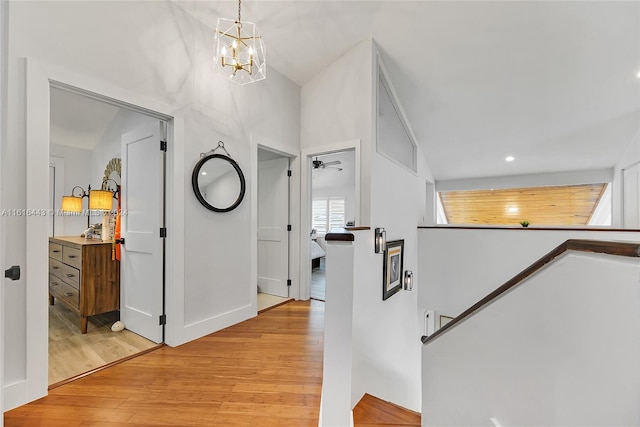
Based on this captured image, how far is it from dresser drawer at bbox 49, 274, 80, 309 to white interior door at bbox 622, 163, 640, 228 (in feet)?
25.1

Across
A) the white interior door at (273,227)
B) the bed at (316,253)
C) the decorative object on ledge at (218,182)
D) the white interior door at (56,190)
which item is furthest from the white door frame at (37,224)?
the bed at (316,253)

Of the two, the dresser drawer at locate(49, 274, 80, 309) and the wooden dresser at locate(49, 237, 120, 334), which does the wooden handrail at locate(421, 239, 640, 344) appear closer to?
the wooden dresser at locate(49, 237, 120, 334)

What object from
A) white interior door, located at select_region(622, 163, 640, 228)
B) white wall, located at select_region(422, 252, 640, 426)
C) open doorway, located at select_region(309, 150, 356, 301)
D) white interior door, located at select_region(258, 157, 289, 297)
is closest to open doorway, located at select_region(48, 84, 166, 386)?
white interior door, located at select_region(258, 157, 289, 297)

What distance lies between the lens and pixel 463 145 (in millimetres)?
4848

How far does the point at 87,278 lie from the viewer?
258 centimetres

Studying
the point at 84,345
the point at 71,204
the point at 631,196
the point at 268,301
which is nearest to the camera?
the point at 84,345

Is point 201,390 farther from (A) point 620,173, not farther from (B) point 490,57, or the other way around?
(A) point 620,173

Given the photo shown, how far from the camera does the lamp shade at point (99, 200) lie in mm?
2822

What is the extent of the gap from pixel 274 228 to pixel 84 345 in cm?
231

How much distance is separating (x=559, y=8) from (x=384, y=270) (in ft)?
9.48

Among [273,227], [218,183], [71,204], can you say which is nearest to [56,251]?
[71,204]

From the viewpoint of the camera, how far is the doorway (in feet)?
12.2

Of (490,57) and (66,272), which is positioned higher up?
(490,57)

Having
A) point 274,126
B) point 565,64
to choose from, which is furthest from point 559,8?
point 274,126
